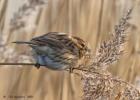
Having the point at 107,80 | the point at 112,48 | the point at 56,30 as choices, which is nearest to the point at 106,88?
the point at 107,80

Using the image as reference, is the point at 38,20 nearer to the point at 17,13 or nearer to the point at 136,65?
the point at 17,13

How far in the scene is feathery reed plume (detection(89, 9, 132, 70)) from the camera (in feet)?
4.97

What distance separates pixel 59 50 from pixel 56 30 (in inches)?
3.2

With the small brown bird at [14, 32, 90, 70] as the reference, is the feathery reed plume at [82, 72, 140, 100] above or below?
below

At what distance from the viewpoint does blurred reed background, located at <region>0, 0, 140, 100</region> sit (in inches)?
60.9

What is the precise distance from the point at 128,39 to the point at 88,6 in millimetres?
171

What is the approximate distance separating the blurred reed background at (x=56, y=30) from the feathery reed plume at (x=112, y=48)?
2 cm

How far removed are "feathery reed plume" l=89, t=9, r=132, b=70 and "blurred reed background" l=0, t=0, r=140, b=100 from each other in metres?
0.02

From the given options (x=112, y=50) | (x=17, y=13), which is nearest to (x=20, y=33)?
(x=17, y=13)

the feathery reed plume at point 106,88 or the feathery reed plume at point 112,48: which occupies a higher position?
the feathery reed plume at point 112,48

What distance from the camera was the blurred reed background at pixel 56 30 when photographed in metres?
1.55

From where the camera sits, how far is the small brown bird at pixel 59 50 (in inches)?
59.0

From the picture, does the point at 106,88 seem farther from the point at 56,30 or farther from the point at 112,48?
the point at 56,30

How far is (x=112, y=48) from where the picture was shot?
1.52 meters
